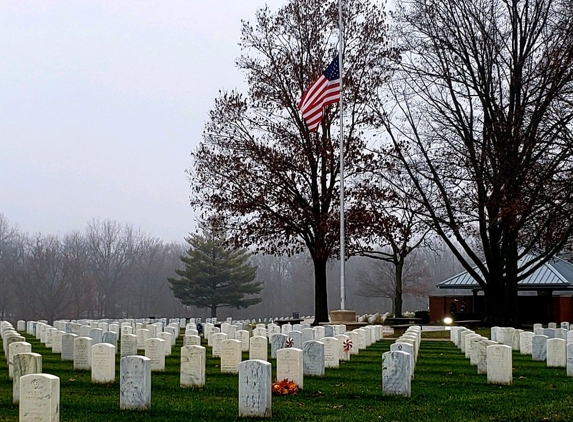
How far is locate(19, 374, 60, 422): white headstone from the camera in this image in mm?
8203

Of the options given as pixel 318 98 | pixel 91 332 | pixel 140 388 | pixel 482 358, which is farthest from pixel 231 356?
pixel 318 98

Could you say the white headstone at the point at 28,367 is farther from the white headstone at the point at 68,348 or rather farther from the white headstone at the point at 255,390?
the white headstone at the point at 68,348

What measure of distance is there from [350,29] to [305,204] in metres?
7.48

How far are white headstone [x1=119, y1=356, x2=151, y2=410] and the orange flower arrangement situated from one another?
2087 mm

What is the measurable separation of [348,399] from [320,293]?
2105cm

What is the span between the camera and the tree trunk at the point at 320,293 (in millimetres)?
31603

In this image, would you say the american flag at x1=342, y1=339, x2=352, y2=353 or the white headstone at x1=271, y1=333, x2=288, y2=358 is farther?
the american flag at x1=342, y1=339, x2=352, y2=353

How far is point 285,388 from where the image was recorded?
36.8ft

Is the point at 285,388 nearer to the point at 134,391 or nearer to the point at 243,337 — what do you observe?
the point at 134,391

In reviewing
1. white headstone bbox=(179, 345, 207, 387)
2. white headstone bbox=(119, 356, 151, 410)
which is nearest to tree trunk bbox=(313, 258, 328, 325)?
white headstone bbox=(179, 345, 207, 387)

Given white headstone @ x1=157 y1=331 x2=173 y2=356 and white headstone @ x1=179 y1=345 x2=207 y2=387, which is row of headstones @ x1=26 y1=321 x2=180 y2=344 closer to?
white headstone @ x1=157 y1=331 x2=173 y2=356

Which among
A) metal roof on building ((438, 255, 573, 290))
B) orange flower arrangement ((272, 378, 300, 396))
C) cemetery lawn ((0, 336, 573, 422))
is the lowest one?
cemetery lawn ((0, 336, 573, 422))

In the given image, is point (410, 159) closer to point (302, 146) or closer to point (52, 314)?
point (302, 146)

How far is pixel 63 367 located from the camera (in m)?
14.9
